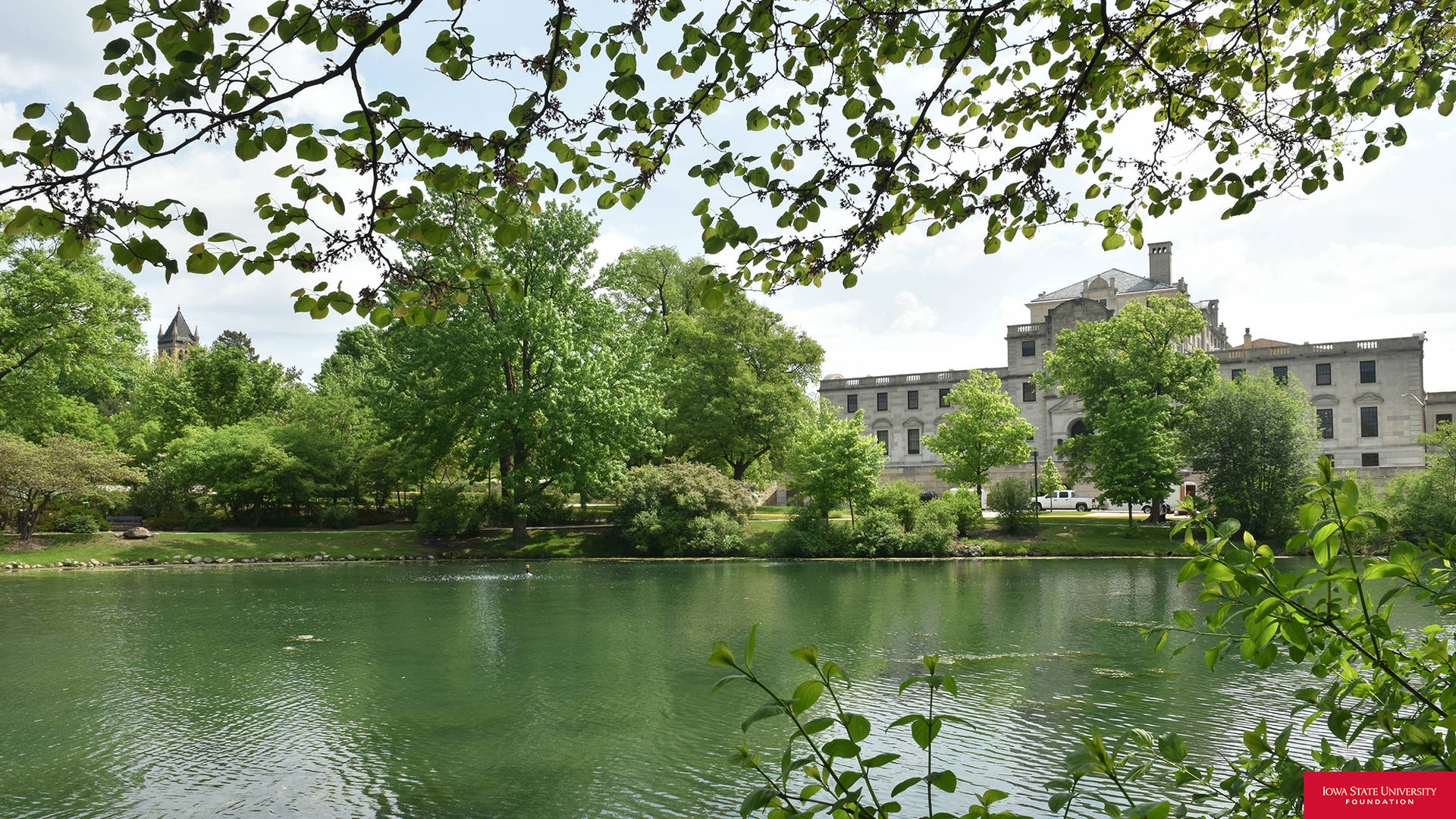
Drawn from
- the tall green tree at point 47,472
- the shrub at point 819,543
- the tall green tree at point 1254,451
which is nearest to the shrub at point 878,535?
the shrub at point 819,543

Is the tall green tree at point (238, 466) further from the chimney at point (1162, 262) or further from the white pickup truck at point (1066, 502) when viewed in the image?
the chimney at point (1162, 262)

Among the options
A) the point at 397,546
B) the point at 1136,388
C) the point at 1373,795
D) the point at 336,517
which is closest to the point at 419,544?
the point at 397,546

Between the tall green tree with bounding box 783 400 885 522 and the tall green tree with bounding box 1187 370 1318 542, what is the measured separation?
1447cm

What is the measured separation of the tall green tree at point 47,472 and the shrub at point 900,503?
3150 cm

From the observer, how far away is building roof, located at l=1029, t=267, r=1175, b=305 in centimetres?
6412

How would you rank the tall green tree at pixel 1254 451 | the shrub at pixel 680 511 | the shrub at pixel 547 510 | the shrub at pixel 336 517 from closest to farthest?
the tall green tree at pixel 1254 451 < the shrub at pixel 680 511 < the shrub at pixel 547 510 < the shrub at pixel 336 517

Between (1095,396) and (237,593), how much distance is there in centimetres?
3752

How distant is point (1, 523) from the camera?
34938 mm

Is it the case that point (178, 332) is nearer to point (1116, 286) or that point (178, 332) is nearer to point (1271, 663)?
point (1116, 286)

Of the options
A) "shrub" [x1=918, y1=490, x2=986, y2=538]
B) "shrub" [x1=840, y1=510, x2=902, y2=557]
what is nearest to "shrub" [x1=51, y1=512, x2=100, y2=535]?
"shrub" [x1=840, y1=510, x2=902, y2=557]

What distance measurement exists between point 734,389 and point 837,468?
24.5ft

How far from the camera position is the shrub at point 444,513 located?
38.7 meters

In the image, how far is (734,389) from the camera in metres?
43.2

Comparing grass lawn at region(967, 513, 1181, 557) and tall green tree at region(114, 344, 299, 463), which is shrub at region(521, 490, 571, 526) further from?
grass lawn at region(967, 513, 1181, 557)
